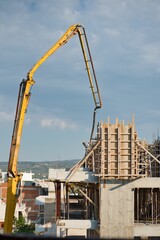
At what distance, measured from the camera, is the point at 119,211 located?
99.5ft

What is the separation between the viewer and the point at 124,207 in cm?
3031

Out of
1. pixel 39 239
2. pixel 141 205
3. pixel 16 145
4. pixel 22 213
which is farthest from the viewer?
pixel 22 213

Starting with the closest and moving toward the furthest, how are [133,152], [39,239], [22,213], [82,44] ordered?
[39,239]
[133,152]
[82,44]
[22,213]

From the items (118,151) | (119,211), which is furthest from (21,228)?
(118,151)

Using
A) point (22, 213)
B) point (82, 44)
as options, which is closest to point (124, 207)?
point (82, 44)

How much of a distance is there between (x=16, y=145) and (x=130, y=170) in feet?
29.5

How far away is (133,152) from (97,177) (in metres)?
3.41

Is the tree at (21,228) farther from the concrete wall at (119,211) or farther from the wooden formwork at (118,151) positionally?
the wooden formwork at (118,151)

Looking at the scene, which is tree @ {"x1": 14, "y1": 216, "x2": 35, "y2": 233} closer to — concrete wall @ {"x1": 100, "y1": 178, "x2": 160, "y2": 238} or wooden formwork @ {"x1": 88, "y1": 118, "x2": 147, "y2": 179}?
concrete wall @ {"x1": 100, "y1": 178, "x2": 160, "y2": 238}

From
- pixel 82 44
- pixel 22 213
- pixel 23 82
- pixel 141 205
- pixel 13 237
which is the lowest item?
pixel 22 213

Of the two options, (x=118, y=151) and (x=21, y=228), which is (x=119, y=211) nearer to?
(x=118, y=151)

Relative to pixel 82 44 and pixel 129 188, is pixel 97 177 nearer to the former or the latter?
pixel 129 188

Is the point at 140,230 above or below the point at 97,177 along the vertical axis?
below

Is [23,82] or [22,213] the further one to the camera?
[22,213]
